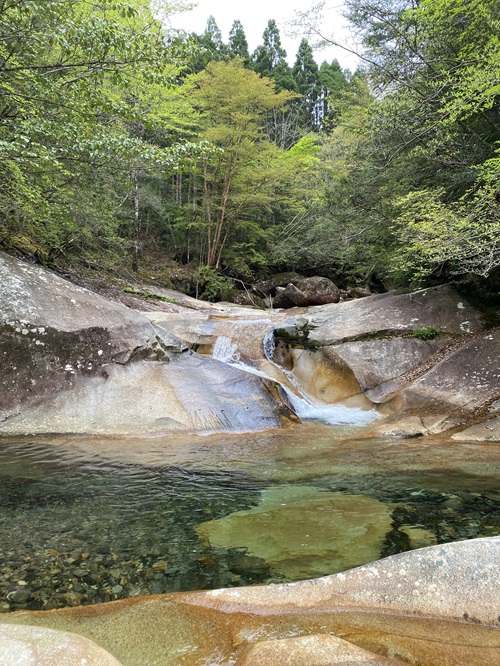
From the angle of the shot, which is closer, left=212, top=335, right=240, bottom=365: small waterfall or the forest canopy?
the forest canopy

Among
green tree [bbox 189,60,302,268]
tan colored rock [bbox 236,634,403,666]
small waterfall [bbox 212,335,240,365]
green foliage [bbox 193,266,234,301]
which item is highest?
green tree [bbox 189,60,302,268]

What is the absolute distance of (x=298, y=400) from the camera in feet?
28.6

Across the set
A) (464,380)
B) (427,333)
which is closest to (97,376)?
(464,380)

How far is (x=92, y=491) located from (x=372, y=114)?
357 inches

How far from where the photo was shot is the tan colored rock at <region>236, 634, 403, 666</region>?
5.51 feet

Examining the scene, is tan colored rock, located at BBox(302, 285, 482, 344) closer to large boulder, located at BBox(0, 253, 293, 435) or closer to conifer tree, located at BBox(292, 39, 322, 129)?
large boulder, located at BBox(0, 253, 293, 435)

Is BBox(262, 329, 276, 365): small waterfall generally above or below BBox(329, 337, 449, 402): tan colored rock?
above

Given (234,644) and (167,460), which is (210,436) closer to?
(167,460)

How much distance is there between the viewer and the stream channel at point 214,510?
273 cm

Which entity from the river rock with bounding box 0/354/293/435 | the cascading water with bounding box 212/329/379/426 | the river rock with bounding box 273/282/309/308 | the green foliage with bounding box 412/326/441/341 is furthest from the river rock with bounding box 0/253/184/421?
the river rock with bounding box 273/282/309/308

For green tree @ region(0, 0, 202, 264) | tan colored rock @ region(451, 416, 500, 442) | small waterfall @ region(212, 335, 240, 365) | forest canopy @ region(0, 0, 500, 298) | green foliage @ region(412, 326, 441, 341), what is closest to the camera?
green tree @ region(0, 0, 202, 264)

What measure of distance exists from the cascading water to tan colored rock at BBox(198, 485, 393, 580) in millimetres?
4037

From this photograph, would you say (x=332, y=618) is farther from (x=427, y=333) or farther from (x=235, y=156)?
(x=235, y=156)

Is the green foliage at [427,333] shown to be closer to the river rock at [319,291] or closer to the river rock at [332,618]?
the river rock at [332,618]
